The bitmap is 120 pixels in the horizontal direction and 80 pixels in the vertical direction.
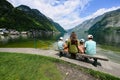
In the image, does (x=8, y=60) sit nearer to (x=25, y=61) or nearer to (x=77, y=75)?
(x=25, y=61)

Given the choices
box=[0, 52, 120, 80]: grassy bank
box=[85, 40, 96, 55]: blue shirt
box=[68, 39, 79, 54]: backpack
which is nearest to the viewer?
box=[0, 52, 120, 80]: grassy bank

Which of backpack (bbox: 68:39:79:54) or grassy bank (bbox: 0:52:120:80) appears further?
backpack (bbox: 68:39:79:54)

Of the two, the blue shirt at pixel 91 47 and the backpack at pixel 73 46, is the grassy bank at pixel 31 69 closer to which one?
the backpack at pixel 73 46

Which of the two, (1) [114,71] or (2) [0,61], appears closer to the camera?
(1) [114,71]

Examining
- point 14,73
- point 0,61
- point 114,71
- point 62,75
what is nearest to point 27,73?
point 14,73

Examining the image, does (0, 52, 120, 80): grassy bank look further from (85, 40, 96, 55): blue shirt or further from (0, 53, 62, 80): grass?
(85, 40, 96, 55): blue shirt

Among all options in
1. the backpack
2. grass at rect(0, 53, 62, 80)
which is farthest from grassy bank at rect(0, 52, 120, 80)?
the backpack

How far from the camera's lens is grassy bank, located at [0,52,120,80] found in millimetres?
14756

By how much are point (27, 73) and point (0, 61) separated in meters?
4.08

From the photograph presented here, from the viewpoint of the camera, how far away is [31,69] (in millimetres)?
16438

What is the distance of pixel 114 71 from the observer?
16.8 meters

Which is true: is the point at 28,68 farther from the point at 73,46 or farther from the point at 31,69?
the point at 73,46

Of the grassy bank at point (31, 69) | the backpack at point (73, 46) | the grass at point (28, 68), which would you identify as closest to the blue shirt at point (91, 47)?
the backpack at point (73, 46)

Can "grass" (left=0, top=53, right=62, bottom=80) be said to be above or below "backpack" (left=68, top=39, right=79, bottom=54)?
below
